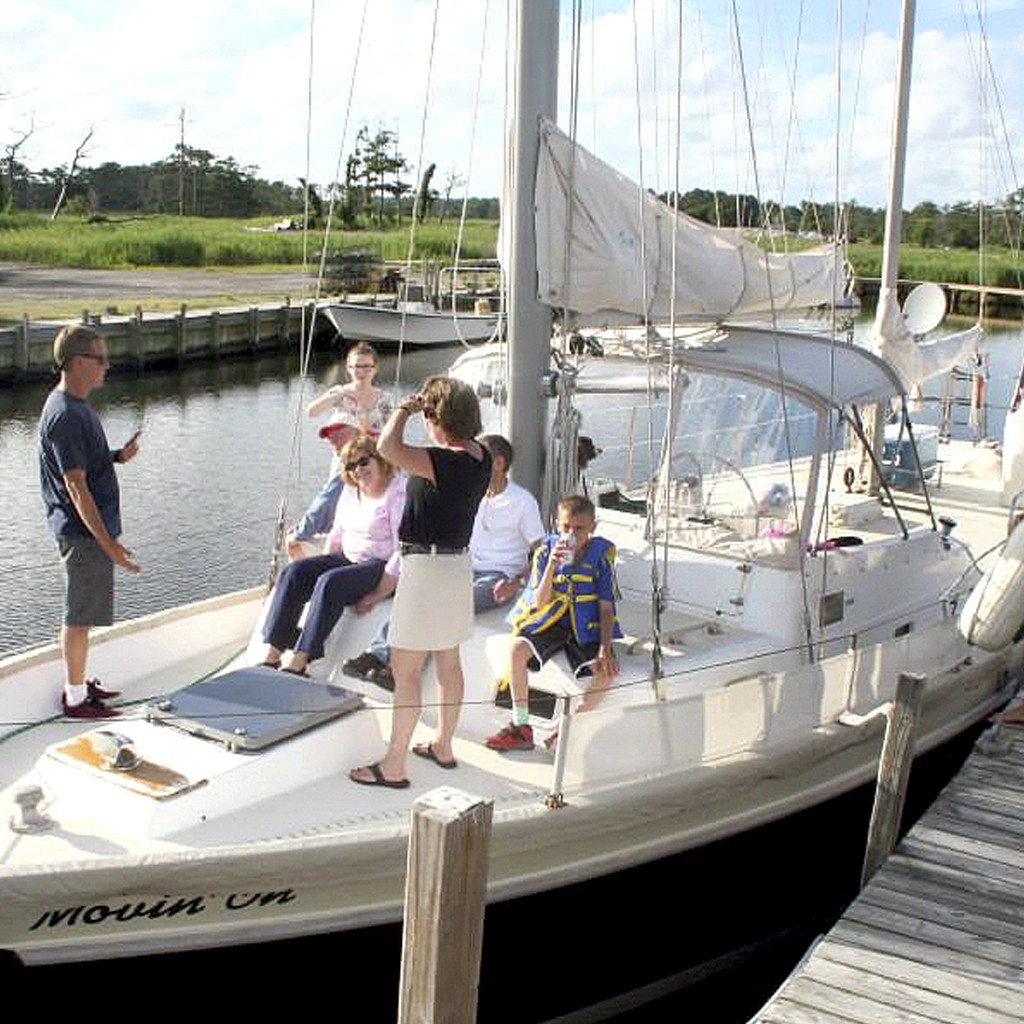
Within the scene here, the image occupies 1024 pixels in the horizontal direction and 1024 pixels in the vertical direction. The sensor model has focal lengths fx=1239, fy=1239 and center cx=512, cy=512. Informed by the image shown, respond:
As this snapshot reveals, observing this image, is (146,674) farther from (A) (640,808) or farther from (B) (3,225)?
(B) (3,225)

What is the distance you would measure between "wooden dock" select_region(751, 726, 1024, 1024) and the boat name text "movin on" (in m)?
1.93

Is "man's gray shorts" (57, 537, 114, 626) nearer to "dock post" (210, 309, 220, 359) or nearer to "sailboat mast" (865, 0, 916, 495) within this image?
"sailboat mast" (865, 0, 916, 495)

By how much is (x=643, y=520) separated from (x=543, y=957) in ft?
8.97

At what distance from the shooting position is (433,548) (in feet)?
16.5

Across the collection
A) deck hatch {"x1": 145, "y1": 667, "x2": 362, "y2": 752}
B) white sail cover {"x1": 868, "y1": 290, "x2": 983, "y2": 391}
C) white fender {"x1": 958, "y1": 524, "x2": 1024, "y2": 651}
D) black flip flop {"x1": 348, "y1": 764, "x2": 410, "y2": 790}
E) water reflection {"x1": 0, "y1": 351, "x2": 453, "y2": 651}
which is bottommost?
water reflection {"x1": 0, "y1": 351, "x2": 453, "y2": 651}

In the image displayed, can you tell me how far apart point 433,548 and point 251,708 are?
1.04 m

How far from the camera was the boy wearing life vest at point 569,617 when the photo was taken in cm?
562

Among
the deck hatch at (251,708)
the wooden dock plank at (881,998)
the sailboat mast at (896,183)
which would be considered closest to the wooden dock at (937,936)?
the wooden dock plank at (881,998)

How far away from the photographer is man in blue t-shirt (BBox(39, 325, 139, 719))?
5.63m

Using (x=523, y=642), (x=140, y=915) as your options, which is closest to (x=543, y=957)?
(x=523, y=642)

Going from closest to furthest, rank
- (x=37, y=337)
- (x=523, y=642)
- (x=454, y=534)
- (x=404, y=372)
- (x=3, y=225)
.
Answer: (x=454, y=534) < (x=523, y=642) < (x=37, y=337) < (x=404, y=372) < (x=3, y=225)

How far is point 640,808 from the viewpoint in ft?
17.2

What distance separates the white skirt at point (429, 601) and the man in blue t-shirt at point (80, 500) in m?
1.44

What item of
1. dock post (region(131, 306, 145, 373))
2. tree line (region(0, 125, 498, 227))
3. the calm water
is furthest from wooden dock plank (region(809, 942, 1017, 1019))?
tree line (region(0, 125, 498, 227))
